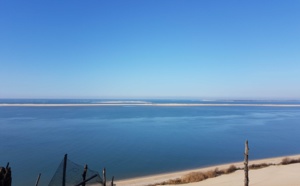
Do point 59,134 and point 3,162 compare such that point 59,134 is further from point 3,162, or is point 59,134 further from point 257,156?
point 257,156

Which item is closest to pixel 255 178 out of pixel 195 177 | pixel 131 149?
pixel 195 177

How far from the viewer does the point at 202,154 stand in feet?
79.2

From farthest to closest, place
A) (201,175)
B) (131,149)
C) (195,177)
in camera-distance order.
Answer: (131,149) < (201,175) < (195,177)

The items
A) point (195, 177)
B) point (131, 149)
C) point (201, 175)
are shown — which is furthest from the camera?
point (131, 149)

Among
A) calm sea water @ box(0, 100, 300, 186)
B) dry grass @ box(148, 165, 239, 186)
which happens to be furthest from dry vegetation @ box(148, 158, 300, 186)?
calm sea water @ box(0, 100, 300, 186)

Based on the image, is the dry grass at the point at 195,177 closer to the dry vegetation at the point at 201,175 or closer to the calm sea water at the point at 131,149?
the dry vegetation at the point at 201,175

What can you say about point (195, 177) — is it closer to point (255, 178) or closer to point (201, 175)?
point (201, 175)

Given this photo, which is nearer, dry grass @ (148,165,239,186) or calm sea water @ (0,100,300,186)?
dry grass @ (148,165,239,186)

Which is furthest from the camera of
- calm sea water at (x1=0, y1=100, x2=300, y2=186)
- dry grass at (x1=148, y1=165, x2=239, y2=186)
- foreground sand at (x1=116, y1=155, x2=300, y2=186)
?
calm sea water at (x1=0, y1=100, x2=300, y2=186)

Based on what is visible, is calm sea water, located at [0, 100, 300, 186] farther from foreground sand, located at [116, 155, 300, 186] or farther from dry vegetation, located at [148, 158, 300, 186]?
dry vegetation, located at [148, 158, 300, 186]

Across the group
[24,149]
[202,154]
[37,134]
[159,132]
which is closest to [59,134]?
[37,134]

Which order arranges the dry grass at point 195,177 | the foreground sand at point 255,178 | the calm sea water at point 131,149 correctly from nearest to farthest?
the foreground sand at point 255,178 < the dry grass at point 195,177 < the calm sea water at point 131,149

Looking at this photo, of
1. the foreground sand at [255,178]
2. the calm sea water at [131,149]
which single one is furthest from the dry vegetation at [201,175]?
the calm sea water at [131,149]

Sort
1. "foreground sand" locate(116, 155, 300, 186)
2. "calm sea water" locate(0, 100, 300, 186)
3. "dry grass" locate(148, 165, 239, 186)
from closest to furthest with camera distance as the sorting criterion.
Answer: "foreground sand" locate(116, 155, 300, 186) → "dry grass" locate(148, 165, 239, 186) → "calm sea water" locate(0, 100, 300, 186)
